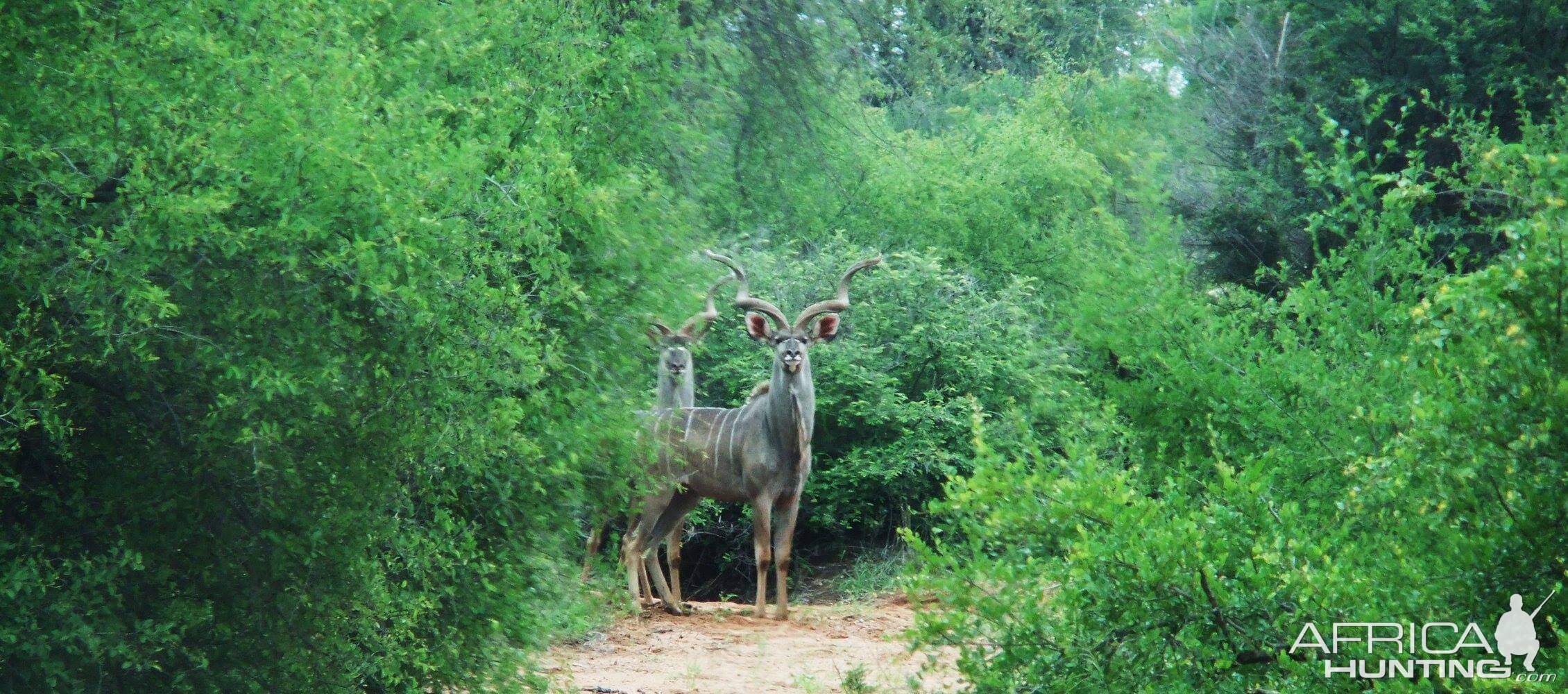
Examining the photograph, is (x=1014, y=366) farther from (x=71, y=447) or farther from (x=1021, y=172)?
(x=71, y=447)

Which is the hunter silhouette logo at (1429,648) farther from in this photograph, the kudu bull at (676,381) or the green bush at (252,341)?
the kudu bull at (676,381)

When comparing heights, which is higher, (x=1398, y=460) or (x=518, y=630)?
(x=1398, y=460)

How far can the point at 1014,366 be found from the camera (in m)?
13.9

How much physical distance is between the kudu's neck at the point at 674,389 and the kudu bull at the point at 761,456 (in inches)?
23.2

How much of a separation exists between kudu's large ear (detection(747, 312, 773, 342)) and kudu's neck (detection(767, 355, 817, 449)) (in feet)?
1.08

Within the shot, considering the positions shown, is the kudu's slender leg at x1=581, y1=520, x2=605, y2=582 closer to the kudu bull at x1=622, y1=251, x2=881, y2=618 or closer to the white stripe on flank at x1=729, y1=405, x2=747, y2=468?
the kudu bull at x1=622, y1=251, x2=881, y2=618

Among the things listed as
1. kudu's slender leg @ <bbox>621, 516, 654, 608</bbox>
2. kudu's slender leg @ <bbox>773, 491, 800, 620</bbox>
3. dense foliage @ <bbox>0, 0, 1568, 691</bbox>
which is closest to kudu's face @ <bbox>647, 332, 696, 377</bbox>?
kudu's slender leg @ <bbox>621, 516, 654, 608</bbox>

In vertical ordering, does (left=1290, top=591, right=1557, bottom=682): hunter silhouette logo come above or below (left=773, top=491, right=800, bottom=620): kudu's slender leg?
above

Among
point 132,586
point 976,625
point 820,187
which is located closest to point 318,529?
point 132,586

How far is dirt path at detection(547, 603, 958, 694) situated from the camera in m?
8.87

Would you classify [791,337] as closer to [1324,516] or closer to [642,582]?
[642,582]

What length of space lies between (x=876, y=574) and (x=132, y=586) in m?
8.80

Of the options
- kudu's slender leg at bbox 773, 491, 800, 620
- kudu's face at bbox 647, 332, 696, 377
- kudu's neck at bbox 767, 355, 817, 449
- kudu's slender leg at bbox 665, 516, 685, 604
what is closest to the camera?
kudu's neck at bbox 767, 355, 817, 449

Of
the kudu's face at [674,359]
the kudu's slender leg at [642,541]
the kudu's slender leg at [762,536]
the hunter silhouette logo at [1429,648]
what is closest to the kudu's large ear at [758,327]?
the kudu's face at [674,359]
